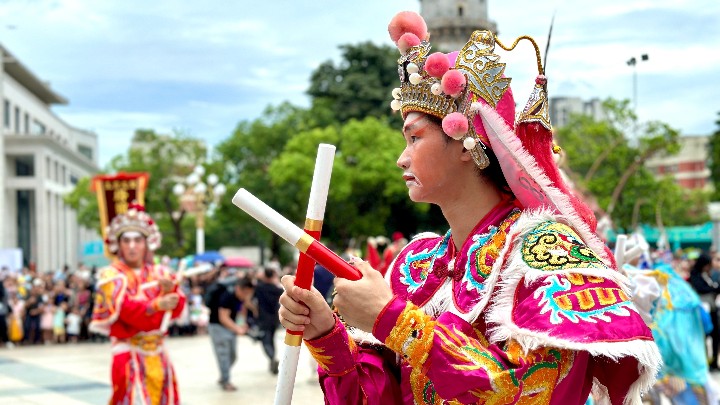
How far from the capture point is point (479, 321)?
93.5 inches

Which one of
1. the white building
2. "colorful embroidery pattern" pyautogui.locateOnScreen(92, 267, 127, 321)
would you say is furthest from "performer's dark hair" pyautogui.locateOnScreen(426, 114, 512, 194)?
the white building

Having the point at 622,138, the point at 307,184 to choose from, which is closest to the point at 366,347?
the point at 622,138

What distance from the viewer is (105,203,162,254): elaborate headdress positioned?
7.39 m

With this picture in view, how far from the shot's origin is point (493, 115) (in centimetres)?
243

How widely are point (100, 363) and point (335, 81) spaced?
3216 cm

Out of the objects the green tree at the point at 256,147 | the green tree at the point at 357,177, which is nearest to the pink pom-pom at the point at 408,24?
the green tree at the point at 357,177

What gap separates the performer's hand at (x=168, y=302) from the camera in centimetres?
681

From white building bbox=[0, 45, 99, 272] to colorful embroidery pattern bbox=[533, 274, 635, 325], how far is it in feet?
168

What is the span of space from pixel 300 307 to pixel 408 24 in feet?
2.94

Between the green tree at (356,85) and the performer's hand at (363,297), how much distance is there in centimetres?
3964

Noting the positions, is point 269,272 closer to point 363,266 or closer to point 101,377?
point 101,377

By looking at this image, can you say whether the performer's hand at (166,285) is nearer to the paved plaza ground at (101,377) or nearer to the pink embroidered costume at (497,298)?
the paved plaza ground at (101,377)

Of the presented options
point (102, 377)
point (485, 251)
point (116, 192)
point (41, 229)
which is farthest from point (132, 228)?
point (41, 229)

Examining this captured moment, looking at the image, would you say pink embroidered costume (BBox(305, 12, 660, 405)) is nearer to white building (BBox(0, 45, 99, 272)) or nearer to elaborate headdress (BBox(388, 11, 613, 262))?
elaborate headdress (BBox(388, 11, 613, 262))
